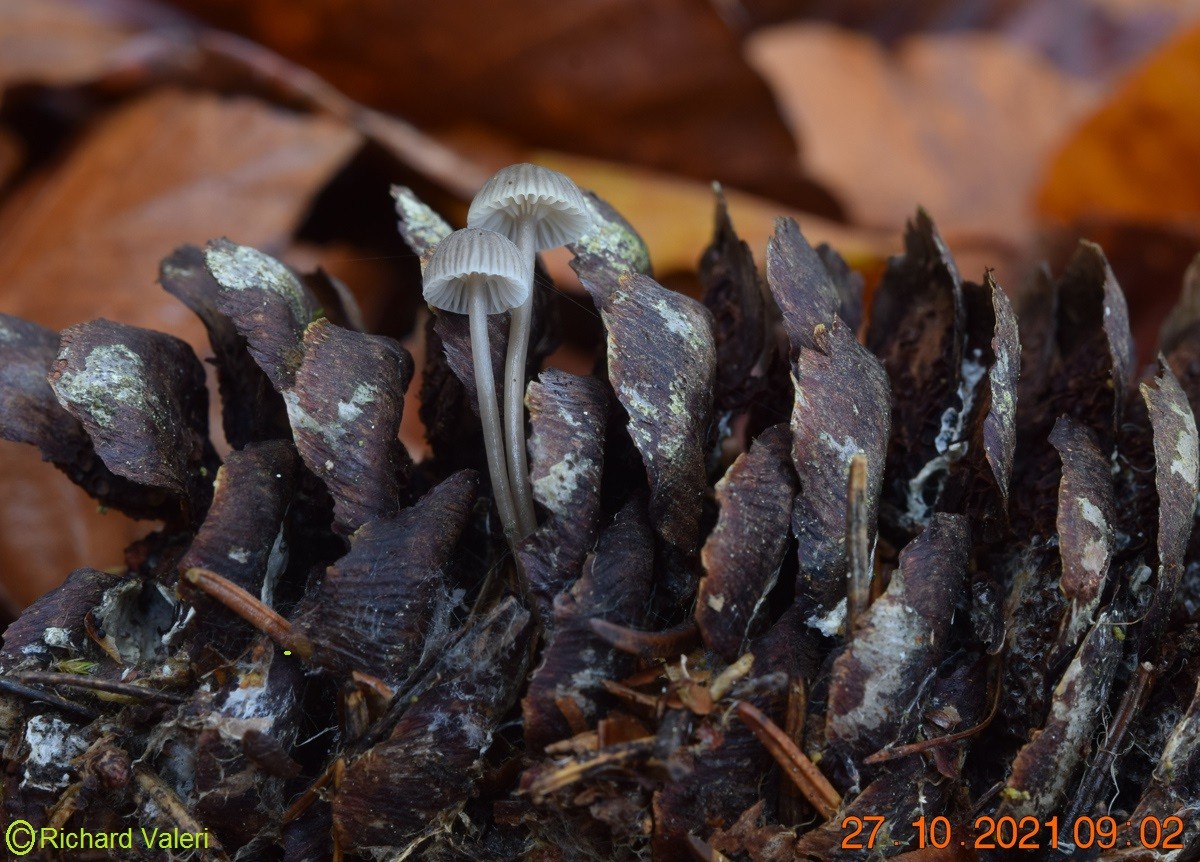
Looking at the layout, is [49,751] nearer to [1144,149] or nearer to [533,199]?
[533,199]

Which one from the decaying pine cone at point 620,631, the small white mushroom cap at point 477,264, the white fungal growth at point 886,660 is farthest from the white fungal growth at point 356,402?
the white fungal growth at point 886,660

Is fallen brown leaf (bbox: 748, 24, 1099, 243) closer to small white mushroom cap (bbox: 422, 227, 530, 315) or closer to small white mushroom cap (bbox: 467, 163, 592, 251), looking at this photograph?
small white mushroom cap (bbox: 467, 163, 592, 251)

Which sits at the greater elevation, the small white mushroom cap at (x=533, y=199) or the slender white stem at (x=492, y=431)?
the small white mushroom cap at (x=533, y=199)

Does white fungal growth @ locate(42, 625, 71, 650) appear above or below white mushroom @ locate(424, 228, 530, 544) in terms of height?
below

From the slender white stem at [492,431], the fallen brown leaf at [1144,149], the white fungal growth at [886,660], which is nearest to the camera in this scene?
the white fungal growth at [886,660]

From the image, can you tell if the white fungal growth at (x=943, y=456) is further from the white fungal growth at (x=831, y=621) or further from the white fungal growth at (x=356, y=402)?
the white fungal growth at (x=356, y=402)

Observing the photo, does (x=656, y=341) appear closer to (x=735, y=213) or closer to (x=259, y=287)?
(x=259, y=287)

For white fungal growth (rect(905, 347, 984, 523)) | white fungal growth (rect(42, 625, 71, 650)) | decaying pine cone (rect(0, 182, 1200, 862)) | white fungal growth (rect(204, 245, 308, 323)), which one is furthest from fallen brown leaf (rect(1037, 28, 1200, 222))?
white fungal growth (rect(42, 625, 71, 650))

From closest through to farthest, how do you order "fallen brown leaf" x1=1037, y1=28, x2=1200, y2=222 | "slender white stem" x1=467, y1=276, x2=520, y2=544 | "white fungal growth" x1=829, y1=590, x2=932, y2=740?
"white fungal growth" x1=829, y1=590, x2=932, y2=740 < "slender white stem" x1=467, y1=276, x2=520, y2=544 < "fallen brown leaf" x1=1037, y1=28, x2=1200, y2=222
